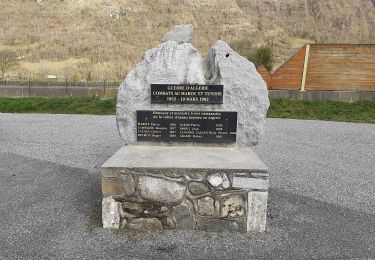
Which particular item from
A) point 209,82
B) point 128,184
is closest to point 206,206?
point 128,184

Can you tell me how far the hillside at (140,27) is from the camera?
4684 cm

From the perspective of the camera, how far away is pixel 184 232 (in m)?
4.23

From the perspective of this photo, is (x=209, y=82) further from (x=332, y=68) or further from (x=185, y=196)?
(x=332, y=68)

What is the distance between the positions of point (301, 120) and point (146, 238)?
11.2 metres

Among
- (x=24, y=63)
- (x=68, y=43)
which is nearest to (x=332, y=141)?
(x=24, y=63)

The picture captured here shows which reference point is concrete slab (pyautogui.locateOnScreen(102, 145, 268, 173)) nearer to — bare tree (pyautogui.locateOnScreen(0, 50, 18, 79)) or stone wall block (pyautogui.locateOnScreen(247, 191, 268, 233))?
stone wall block (pyautogui.locateOnScreen(247, 191, 268, 233))

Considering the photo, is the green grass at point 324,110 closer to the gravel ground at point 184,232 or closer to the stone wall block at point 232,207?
the gravel ground at point 184,232

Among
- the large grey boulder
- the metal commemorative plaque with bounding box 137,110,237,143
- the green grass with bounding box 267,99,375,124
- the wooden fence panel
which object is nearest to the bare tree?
the green grass with bounding box 267,99,375,124

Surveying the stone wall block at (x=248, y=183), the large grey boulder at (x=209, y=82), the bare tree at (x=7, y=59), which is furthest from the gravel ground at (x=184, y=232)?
the bare tree at (x=7, y=59)

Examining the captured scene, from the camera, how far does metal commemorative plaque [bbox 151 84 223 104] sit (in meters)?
5.12

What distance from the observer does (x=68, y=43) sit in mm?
52938

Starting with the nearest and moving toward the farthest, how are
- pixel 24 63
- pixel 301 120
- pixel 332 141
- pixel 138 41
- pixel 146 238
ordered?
pixel 146 238 → pixel 332 141 → pixel 301 120 → pixel 24 63 → pixel 138 41

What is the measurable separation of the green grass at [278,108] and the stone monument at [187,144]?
998cm

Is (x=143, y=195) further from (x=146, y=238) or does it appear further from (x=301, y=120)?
(x=301, y=120)
